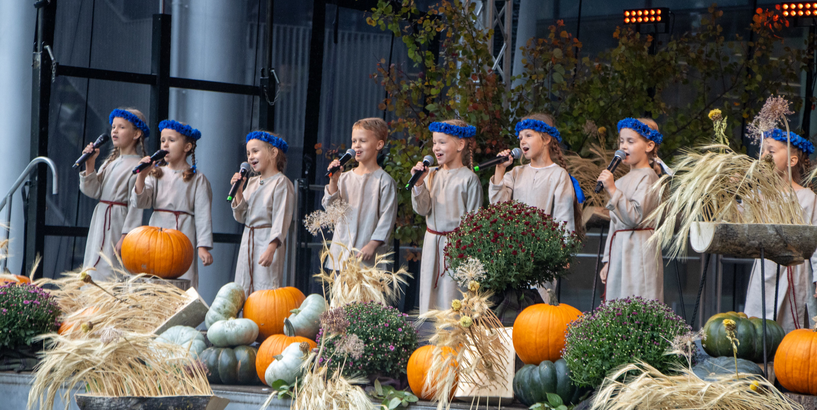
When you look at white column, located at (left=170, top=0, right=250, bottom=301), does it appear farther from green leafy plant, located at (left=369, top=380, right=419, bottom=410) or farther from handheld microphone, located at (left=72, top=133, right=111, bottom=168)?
green leafy plant, located at (left=369, top=380, right=419, bottom=410)

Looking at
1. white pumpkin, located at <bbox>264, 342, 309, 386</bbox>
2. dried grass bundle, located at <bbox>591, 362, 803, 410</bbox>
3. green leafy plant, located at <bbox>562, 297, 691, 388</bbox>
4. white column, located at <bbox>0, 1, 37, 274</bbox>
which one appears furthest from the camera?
white column, located at <bbox>0, 1, 37, 274</bbox>

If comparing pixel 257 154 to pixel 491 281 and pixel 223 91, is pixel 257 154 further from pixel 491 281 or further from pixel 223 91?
pixel 491 281

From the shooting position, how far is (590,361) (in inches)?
121

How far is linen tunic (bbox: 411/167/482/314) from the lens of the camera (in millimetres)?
5008

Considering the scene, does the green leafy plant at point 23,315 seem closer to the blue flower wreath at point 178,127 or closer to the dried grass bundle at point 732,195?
the blue flower wreath at point 178,127

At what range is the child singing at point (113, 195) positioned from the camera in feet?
17.9

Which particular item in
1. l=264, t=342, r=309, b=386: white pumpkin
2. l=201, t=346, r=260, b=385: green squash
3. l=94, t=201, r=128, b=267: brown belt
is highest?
l=94, t=201, r=128, b=267: brown belt

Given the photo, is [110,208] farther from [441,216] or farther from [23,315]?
[441,216]

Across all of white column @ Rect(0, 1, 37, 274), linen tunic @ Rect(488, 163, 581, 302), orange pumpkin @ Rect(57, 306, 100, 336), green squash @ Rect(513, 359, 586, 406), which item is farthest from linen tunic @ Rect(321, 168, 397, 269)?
white column @ Rect(0, 1, 37, 274)

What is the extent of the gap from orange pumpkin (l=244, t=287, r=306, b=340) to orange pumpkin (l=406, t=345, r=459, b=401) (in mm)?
972

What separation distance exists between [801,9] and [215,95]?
4985 mm

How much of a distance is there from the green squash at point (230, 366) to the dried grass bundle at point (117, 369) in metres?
0.53

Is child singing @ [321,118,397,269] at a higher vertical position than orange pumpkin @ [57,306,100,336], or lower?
higher

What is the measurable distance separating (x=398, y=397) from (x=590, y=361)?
2.61 feet
